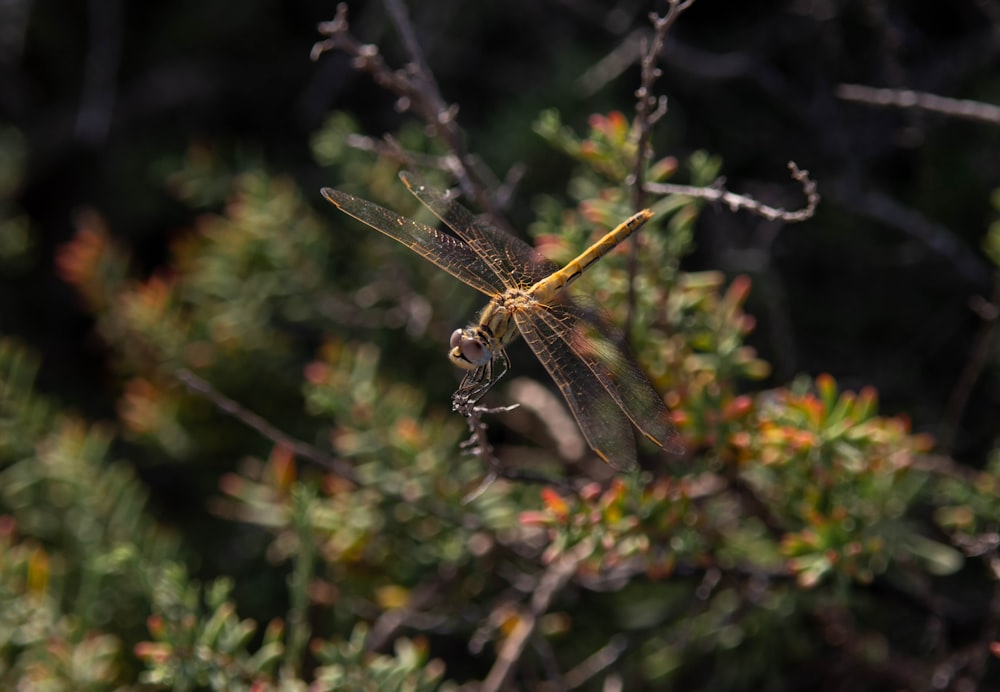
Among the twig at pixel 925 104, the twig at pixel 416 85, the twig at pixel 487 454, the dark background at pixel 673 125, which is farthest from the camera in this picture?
the dark background at pixel 673 125

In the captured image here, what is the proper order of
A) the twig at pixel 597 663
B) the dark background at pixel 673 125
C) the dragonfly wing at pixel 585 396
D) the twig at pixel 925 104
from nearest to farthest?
the dragonfly wing at pixel 585 396
the twig at pixel 925 104
the twig at pixel 597 663
the dark background at pixel 673 125

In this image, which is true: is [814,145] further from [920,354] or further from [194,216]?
[194,216]

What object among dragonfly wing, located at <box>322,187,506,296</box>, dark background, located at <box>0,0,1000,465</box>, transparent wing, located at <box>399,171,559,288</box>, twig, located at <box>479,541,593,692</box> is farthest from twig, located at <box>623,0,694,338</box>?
dark background, located at <box>0,0,1000,465</box>

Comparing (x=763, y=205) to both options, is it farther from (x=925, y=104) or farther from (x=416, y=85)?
(x=416, y=85)

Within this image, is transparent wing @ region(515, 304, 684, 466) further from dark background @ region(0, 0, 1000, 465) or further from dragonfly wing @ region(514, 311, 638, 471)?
dark background @ region(0, 0, 1000, 465)

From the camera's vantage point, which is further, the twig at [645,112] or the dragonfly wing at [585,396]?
the dragonfly wing at [585,396]

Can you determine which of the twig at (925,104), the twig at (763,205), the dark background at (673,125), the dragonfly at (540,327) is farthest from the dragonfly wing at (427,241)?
the twig at (925,104)

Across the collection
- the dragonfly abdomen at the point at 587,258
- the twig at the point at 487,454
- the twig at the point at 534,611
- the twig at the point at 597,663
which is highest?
the dragonfly abdomen at the point at 587,258

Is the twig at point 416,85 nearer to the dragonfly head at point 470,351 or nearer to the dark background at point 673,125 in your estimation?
the dragonfly head at point 470,351
